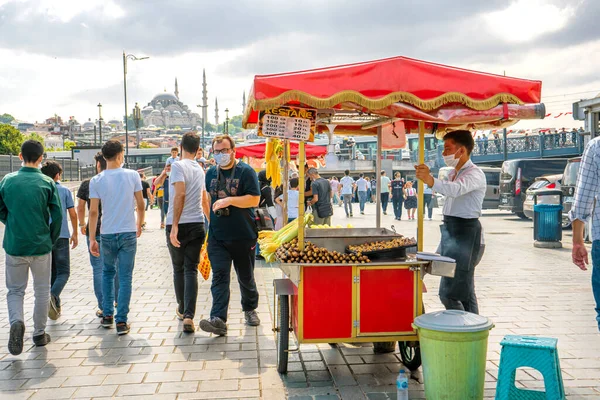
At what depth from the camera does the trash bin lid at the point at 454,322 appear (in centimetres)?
367

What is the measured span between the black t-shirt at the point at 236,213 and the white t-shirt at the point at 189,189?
11.9 inches

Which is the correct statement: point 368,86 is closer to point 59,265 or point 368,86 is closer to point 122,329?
point 122,329

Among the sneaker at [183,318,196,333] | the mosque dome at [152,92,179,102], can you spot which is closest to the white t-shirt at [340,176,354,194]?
the sneaker at [183,318,196,333]

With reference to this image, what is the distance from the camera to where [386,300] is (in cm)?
441

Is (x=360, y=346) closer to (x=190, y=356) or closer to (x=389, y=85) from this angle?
(x=190, y=356)

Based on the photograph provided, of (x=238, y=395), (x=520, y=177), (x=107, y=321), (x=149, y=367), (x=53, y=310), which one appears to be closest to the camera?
(x=238, y=395)

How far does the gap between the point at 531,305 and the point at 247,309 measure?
11.2 feet

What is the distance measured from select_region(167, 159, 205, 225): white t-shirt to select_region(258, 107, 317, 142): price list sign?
1.36m

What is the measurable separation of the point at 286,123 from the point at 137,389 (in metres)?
2.37

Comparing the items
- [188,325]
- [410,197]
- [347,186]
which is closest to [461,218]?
[188,325]

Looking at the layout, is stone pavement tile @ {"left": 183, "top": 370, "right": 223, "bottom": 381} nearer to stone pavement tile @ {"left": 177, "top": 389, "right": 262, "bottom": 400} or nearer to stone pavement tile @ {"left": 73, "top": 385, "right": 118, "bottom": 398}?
stone pavement tile @ {"left": 177, "top": 389, "right": 262, "bottom": 400}

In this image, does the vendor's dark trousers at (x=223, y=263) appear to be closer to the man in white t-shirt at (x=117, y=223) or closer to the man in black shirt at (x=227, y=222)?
the man in black shirt at (x=227, y=222)

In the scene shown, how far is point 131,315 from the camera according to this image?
657 cm

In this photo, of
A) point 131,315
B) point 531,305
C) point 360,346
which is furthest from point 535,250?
point 131,315
